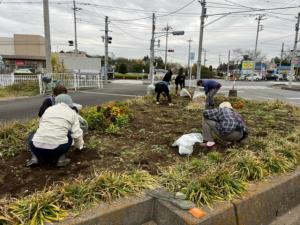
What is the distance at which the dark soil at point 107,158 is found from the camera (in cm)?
311

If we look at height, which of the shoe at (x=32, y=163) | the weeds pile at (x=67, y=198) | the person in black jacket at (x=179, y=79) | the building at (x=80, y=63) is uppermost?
the building at (x=80, y=63)

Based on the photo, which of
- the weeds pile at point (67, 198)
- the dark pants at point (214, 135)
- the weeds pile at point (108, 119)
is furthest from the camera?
the weeds pile at point (108, 119)

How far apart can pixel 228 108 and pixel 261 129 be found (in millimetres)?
1951

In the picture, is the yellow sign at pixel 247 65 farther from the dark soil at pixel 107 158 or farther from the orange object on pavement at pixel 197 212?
the orange object on pavement at pixel 197 212

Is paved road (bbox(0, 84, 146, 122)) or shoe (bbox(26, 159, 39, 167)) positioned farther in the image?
paved road (bbox(0, 84, 146, 122))

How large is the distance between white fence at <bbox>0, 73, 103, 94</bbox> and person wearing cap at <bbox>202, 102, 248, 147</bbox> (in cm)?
1342

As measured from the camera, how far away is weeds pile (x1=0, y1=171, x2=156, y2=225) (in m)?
2.13

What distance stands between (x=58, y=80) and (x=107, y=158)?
563 inches

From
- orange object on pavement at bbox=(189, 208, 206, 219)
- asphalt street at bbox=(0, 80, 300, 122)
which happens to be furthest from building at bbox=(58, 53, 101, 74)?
orange object on pavement at bbox=(189, 208, 206, 219)

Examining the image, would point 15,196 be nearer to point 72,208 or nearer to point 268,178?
point 72,208

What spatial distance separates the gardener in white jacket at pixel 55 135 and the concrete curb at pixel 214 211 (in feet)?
4.24

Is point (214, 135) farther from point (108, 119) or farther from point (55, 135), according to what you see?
point (55, 135)

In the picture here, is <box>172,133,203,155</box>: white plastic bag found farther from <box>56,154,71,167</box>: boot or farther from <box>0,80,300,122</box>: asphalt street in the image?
<box>0,80,300,122</box>: asphalt street

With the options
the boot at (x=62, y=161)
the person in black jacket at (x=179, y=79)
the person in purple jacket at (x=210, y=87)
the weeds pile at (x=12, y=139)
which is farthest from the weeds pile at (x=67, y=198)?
the person in black jacket at (x=179, y=79)
